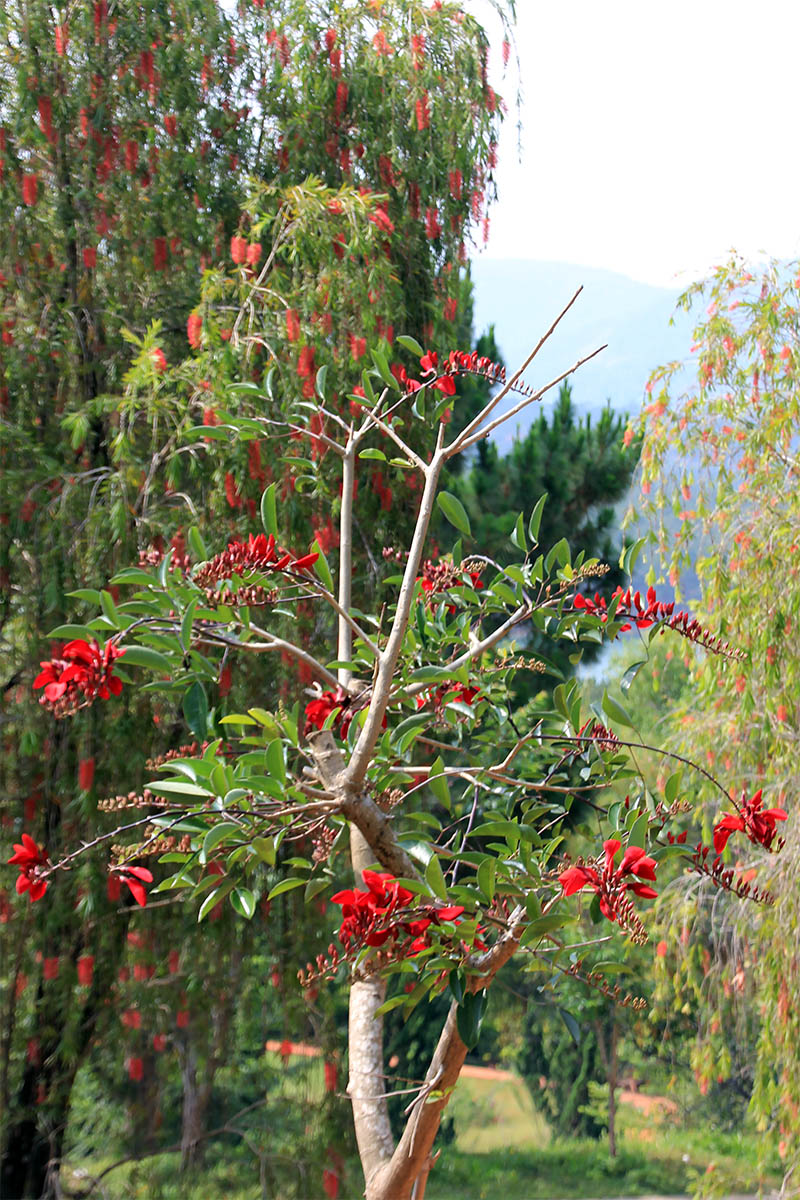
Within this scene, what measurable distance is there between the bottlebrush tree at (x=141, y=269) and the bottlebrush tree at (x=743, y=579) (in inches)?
31.9

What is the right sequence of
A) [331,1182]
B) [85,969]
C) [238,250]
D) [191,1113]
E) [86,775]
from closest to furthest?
[86,775] < [85,969] < [238,250] < [331,1182] < [191,1113]

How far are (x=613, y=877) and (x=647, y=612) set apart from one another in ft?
1.20

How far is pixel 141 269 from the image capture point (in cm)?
320

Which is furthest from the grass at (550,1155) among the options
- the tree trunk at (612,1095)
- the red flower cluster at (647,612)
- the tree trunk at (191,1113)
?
the red flower cluster at (647,612)

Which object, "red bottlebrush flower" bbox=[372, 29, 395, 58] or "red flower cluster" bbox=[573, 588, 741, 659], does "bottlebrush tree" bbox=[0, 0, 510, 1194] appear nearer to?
"red bottlebrush flower" bbox=[372, 29, 395, 58]

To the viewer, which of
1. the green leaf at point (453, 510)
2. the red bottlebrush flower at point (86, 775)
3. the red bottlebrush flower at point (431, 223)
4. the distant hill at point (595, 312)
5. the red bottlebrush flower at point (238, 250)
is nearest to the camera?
the green leaf at point (453, 510)

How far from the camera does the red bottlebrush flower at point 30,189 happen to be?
9.43 ft

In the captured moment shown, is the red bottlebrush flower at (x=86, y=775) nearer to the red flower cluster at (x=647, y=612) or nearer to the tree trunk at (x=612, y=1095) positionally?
the red flower cluster at (x=647, y=612)

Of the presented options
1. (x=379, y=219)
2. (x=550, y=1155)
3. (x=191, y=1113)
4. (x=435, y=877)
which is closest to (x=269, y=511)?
(x=435, y=877)

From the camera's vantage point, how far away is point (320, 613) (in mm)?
3117

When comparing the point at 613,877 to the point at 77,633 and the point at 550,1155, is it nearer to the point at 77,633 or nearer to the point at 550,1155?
the point at 77,633

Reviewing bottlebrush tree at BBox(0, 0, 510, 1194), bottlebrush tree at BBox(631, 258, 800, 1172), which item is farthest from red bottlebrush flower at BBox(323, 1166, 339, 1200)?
bottlebrush tree at BBox(631, 258, 800, 1172)

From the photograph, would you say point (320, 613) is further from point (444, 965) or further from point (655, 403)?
point (444, 965)

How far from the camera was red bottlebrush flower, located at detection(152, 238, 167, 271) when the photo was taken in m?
3.11
